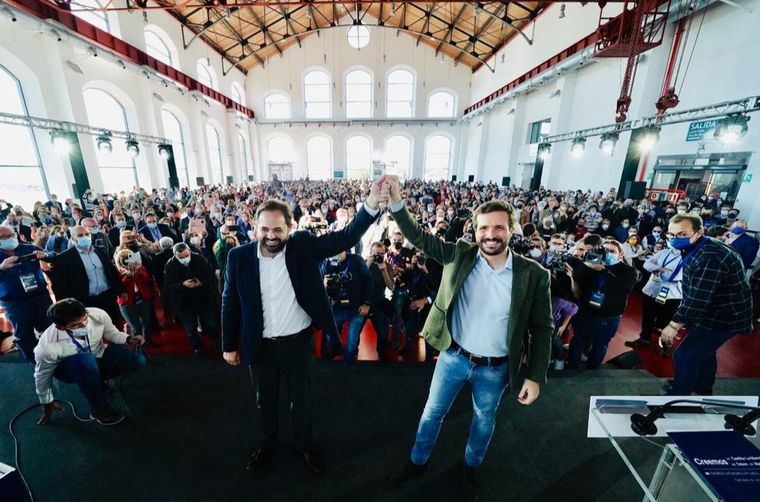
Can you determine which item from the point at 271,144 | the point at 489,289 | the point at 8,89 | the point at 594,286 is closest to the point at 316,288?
the point at 489,289

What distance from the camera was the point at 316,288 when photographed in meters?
1.87

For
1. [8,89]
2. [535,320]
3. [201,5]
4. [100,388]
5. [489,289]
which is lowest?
[100,388]

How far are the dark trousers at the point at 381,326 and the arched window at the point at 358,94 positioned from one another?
81.3ft

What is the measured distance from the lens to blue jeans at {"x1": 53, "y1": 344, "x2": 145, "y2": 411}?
93.0 inches

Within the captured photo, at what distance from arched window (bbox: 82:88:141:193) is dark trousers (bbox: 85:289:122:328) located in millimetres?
10230

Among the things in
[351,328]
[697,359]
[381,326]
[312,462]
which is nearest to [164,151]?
[351,328]

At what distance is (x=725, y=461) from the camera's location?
1058mm

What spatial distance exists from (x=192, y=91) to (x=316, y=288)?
1862cm

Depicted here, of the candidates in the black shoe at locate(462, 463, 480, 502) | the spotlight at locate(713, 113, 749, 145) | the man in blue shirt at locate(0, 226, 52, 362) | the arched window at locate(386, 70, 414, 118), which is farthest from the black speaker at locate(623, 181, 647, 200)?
the arched window at locate(386, 70, 414, 118)

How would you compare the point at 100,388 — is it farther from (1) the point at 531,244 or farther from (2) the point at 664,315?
(2) the point at 664,315

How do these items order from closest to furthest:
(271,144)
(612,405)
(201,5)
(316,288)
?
(612,405) → (316,288) → (201,5) → (271,144)

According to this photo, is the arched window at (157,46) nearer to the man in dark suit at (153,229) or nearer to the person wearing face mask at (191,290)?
the man in dark suit at (153,229)

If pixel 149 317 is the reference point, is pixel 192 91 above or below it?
above

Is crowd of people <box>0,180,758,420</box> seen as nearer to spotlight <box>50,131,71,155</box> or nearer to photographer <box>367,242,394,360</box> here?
photographer <box>367,242,394,360</box>
